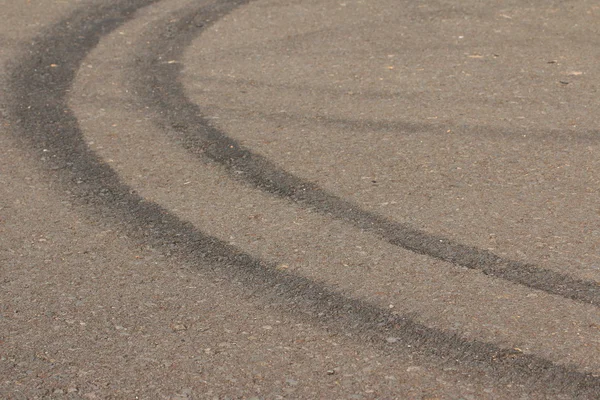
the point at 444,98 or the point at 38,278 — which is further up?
the point at 38,278

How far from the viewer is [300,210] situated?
5484 millimetres

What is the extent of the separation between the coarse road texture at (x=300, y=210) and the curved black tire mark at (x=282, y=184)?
0.07 feet

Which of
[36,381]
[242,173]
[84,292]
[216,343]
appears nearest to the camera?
[36,381]

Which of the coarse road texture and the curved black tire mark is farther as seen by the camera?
the curved black tire mark

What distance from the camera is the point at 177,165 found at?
6109mm

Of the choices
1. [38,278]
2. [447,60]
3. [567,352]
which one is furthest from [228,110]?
[567,352]

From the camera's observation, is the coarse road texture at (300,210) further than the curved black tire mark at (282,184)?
No

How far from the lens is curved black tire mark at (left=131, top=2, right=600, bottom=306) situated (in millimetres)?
4719

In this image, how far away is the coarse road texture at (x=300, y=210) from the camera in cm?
407

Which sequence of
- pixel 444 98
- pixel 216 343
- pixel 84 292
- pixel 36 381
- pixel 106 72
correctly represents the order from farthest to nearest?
pixel 106 72
pixel 444 98
pixel 84 292
pixel 216 343
pixel 36 381

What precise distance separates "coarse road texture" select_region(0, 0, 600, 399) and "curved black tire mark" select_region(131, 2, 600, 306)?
0.02 metres

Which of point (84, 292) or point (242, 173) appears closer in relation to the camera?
point (84, 292)

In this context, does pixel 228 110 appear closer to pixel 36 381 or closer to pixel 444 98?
pixel 444 98

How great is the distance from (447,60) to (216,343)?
466 centimetres
